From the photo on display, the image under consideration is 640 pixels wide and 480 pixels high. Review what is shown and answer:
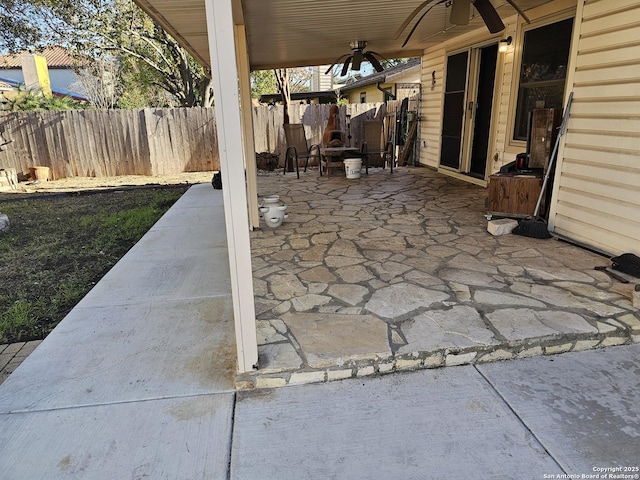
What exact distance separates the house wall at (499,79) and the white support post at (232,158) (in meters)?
3.83

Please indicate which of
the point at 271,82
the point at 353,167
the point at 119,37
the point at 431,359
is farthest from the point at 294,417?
the point at 271,82

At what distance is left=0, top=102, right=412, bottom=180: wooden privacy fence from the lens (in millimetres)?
8398

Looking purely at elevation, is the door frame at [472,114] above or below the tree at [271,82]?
below

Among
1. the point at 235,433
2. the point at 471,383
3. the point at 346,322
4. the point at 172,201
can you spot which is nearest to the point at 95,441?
the point at 235,433

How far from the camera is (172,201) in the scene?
650 centimetres

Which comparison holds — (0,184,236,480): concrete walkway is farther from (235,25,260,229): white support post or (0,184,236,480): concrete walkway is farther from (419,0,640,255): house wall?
(419,0,640,255): house wall

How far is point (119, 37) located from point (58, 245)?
8.27 meters

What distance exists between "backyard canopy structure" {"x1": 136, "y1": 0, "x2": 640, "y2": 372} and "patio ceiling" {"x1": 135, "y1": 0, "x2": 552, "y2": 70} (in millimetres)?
17

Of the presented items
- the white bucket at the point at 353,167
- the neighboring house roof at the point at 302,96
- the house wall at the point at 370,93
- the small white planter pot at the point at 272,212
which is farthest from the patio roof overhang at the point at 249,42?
the neighboring house roof at the point at 302,96

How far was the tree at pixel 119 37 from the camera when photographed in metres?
9.50

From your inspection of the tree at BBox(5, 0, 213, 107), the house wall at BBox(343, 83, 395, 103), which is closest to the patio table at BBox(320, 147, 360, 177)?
the tree at BBox(5, 0, 213, 107)

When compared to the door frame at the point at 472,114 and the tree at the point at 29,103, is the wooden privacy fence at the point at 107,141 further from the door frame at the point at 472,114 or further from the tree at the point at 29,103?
the door frame at the point at 472,114

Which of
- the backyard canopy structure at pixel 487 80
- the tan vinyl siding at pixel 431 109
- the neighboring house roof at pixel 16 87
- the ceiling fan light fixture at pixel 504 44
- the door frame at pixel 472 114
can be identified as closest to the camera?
the backyard canopy structure at pixel 487 80

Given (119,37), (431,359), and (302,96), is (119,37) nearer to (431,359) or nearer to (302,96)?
(302,96)
